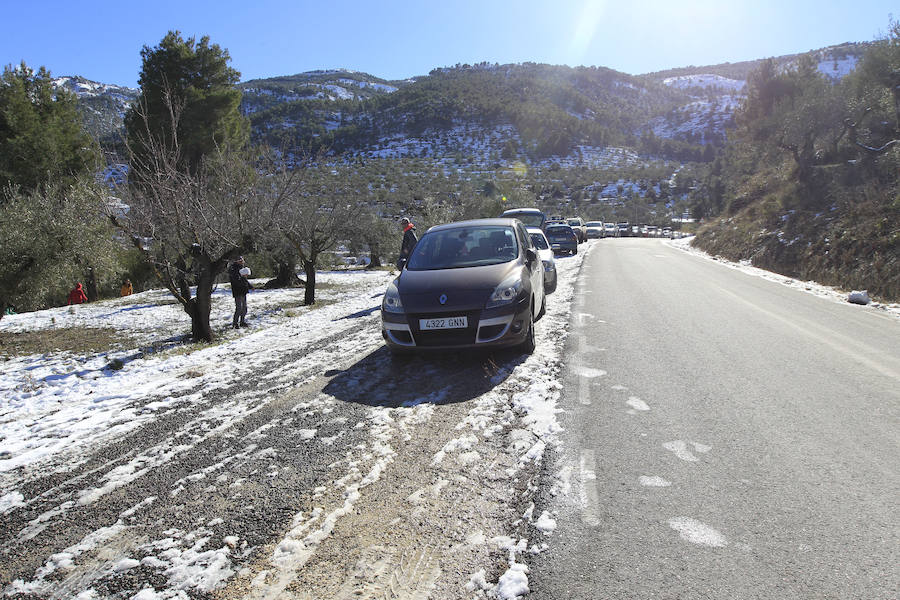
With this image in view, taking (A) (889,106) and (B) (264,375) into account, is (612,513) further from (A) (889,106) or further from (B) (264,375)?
(A) (889,106)

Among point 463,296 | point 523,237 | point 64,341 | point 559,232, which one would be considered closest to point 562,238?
point 559,232

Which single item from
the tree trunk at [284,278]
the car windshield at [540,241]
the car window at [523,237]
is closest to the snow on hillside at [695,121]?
the tree trunk at [284,278]

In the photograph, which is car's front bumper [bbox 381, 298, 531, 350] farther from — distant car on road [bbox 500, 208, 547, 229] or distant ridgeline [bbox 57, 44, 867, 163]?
distant ridgeline [bbox 57, 44, 867, 163]

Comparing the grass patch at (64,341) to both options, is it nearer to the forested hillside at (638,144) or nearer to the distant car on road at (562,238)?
the forested hillside at (638,144)

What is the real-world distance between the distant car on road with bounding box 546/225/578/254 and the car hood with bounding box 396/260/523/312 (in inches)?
695

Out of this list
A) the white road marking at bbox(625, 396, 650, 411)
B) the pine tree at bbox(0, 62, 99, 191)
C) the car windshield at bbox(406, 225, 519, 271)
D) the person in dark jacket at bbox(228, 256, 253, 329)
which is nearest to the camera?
the white road marking at bbox(625, 396, 650, 411)

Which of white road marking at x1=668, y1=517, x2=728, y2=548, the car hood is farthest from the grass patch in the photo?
white road marking at x1=668, y1=517, x2=728, y2=548

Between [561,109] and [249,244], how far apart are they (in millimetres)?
129611

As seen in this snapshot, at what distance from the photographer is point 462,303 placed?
5.16 metres

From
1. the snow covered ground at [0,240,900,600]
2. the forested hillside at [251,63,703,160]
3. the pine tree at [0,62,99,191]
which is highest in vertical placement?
the forested hillside at [251,63,703,160]

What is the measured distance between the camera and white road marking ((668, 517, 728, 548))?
94.6 inches

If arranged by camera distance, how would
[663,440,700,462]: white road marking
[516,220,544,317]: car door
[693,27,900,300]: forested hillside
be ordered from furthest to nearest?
[693,27,900,300]: forested hillside
[516,220,544,317]: car door
[663,440,700,462]: white road marking

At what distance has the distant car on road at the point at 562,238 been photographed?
75.4 ft

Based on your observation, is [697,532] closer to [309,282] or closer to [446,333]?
[446,333]
